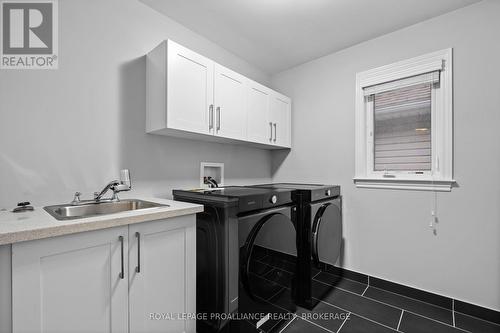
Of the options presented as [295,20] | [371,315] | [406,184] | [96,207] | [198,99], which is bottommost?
[371,315]

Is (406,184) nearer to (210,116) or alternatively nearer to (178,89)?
(210,116)

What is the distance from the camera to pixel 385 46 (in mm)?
2250

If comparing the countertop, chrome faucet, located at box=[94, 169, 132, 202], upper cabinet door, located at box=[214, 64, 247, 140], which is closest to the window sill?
upper cabinet door, located at box=[214, 64, 247, 140]

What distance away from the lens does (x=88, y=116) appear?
5.22ft

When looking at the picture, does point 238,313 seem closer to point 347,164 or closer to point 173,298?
point 173,298

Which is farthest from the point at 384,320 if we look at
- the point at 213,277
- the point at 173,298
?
the point at 173,298

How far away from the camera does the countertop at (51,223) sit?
840 mm

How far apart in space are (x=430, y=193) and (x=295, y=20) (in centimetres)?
191

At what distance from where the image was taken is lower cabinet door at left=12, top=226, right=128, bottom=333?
87cm

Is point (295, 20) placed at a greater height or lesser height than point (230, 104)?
greater

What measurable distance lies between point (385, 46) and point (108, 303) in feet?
9.61

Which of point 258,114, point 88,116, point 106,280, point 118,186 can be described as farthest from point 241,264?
point 258,114

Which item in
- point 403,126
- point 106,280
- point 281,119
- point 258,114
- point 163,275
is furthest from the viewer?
point 281,119

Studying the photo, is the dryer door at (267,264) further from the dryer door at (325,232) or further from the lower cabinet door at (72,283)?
the lower cabinet door at (72,283)
